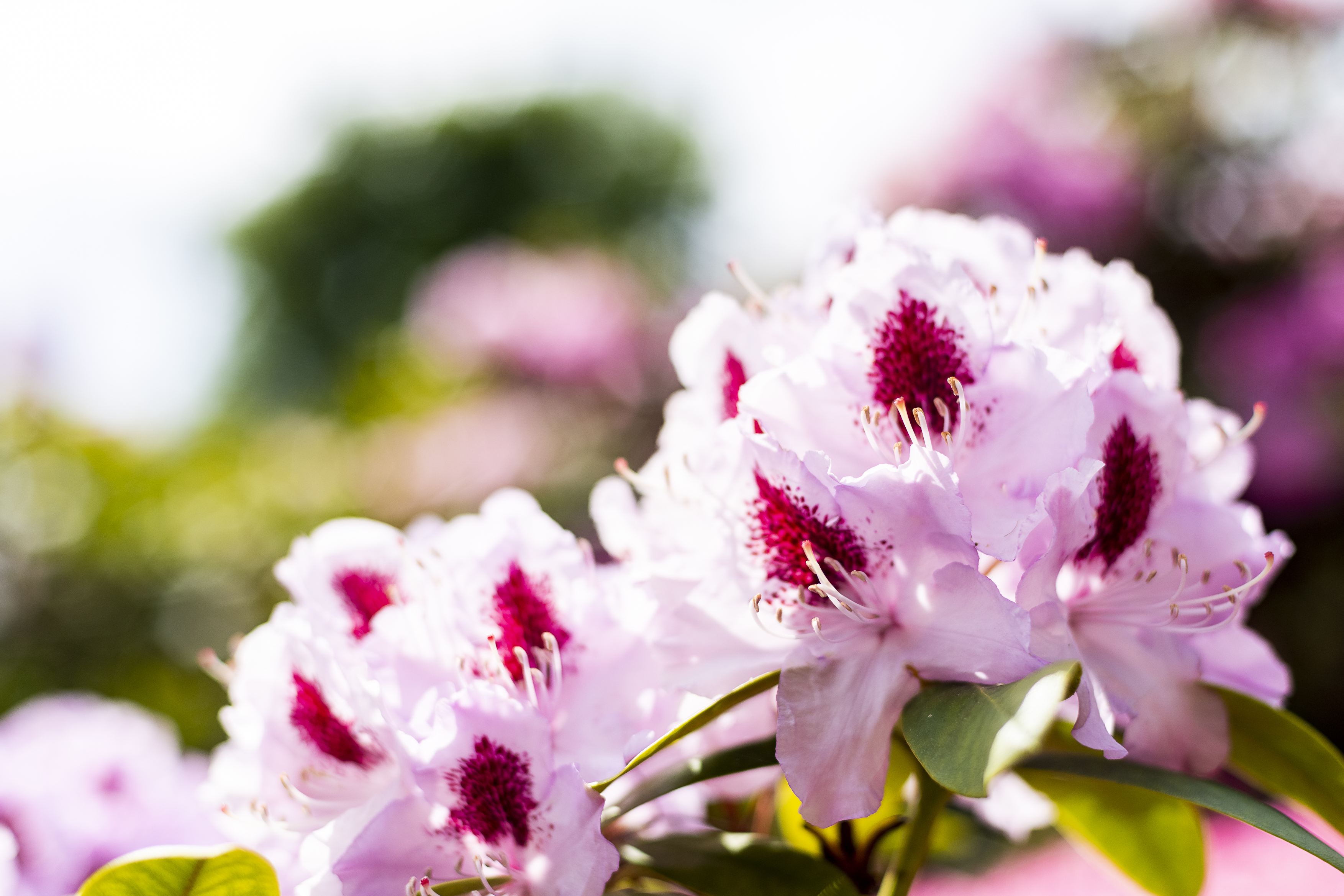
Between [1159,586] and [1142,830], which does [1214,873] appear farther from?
[1159,586]

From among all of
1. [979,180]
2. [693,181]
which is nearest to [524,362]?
[979,180]

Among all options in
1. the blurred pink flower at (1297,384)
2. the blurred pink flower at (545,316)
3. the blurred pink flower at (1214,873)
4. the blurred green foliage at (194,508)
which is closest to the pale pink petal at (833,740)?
the blurred pink flower at (1214,873)

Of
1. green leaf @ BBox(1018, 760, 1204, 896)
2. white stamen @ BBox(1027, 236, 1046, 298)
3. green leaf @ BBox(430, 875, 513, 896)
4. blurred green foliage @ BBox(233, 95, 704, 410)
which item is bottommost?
blurred green foliage @ BBox(233, 95, 704, 410)

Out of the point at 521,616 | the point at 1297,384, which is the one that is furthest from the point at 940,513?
the point at 1297,384

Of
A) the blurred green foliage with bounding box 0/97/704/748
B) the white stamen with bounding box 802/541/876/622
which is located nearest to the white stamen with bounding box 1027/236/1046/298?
the white stamen with bounding box 802/541/876/622

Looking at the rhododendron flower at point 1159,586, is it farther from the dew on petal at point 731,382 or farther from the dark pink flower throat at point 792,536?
the dew on petal at point 731,382

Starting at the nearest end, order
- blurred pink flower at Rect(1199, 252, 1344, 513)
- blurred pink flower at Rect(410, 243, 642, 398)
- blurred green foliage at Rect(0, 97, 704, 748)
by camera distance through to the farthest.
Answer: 1. blurred pink flower at Rect(1199, 252, 1344, 513)
2. blurred green foliage at Rect(0, 97, 704, 748)
3. blurred pink flower at Rect(410, 243, 642, 398)

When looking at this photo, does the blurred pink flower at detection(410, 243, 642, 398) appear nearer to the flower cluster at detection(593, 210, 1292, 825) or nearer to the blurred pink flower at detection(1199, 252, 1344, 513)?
the blurred pink flower at detection(1199, 252, 1344, 513)
